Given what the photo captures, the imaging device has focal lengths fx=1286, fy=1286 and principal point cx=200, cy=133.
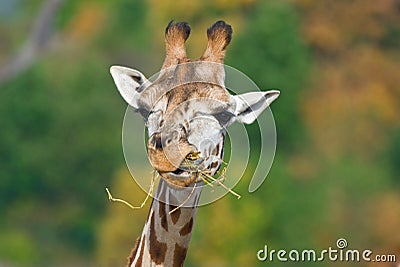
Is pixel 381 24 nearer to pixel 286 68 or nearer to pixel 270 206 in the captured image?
pixel 286 68

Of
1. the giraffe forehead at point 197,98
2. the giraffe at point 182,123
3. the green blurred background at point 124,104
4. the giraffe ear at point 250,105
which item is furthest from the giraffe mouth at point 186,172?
the green blurred background at point 124,104

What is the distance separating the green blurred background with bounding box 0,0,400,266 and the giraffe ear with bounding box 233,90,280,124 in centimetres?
1841

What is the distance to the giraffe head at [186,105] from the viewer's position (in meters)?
3.98

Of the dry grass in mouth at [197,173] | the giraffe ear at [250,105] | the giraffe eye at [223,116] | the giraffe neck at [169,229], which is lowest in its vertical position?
the giraffe neck at [169,229]

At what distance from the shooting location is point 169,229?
13.7 feet

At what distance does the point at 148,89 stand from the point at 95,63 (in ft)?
73.6

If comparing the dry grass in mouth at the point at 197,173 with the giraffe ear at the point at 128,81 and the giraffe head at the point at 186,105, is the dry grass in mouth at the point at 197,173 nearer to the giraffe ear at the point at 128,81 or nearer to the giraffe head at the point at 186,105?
the giraffe head at the point at 186,105

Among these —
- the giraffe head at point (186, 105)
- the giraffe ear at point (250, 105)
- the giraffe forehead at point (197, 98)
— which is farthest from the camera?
the giraffe ear at point (250, 105)

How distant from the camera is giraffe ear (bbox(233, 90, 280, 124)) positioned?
4.31 m

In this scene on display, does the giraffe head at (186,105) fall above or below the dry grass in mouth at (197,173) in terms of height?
above

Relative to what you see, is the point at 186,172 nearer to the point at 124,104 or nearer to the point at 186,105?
the point at 186,105

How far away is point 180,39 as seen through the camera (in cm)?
432

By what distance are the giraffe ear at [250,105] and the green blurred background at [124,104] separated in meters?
18.4

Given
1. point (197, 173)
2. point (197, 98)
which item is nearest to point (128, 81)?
point (197, 98)
